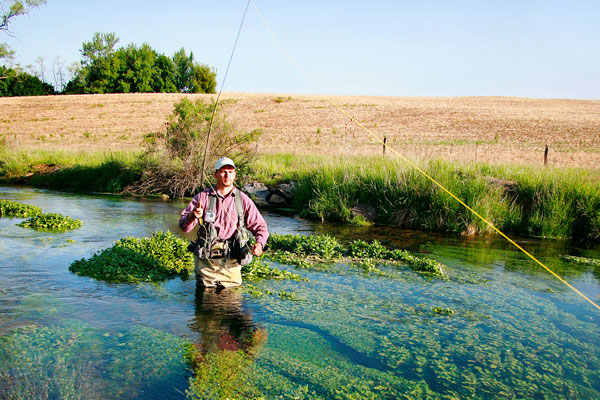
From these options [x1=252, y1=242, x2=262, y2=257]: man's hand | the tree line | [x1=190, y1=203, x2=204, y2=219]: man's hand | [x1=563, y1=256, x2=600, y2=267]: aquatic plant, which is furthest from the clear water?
the tree line

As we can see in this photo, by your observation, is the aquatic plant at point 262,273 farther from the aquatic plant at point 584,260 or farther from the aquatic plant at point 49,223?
the aquatic plant at point 584,260

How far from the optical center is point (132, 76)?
82.8 meters

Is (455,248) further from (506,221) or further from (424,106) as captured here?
(424,106)

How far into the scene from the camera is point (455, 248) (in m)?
11.5

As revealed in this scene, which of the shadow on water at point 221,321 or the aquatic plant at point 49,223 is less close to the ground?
the aquatic plant at point 49,223

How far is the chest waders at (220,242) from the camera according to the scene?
6461 millimetres

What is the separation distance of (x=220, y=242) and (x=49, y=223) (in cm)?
725

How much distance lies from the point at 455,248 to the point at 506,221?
2900 mm

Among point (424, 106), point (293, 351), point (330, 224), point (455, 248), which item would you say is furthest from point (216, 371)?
point (424, 106)

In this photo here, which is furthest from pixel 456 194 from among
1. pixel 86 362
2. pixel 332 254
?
pixel 86 362

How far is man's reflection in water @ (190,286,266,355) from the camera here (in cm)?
536

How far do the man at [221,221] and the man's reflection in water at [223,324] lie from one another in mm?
245

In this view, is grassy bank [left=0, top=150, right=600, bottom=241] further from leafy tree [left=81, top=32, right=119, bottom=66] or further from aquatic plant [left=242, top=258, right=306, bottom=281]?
leafy tree [left=81, top=32, right=119, bottom=66]

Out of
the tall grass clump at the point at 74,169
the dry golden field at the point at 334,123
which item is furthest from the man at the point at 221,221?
the dry golden field at the point at 334,123
